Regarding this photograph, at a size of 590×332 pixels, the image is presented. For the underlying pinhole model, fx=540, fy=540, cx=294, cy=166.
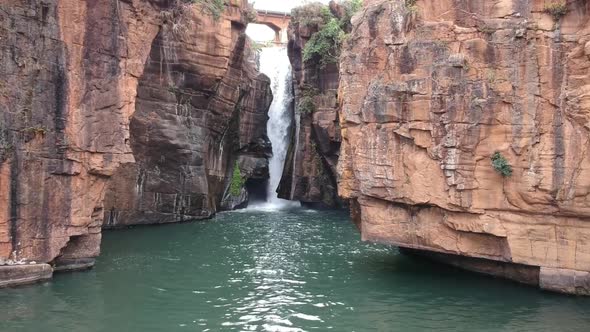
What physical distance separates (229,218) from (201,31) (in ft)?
33.3

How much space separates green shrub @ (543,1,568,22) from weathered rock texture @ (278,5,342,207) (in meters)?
18.8

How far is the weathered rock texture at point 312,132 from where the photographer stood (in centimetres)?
3291

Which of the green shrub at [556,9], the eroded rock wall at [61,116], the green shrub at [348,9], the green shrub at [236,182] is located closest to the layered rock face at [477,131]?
the green shrub at [556,9]

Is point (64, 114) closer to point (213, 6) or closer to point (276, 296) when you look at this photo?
point (276, 296)

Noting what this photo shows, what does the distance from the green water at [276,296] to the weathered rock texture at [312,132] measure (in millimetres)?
13904

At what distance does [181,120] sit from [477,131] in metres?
16.9

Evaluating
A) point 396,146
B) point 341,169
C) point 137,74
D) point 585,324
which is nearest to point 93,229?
point 137,74

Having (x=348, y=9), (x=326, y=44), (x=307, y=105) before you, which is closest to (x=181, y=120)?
(x=307, y=105)

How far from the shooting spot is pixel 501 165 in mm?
13742

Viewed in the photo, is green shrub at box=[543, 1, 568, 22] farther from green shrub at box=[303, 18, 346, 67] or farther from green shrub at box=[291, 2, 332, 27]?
green shrub at box=[291, 2, 332, 27]

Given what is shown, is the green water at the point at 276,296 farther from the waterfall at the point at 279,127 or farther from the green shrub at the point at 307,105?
the waterfall at the point at 279,127

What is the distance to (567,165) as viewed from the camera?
13188 millimetres

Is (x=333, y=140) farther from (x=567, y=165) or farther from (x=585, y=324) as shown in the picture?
(x=585, y=324)

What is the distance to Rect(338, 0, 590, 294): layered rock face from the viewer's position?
1329 centimetres
